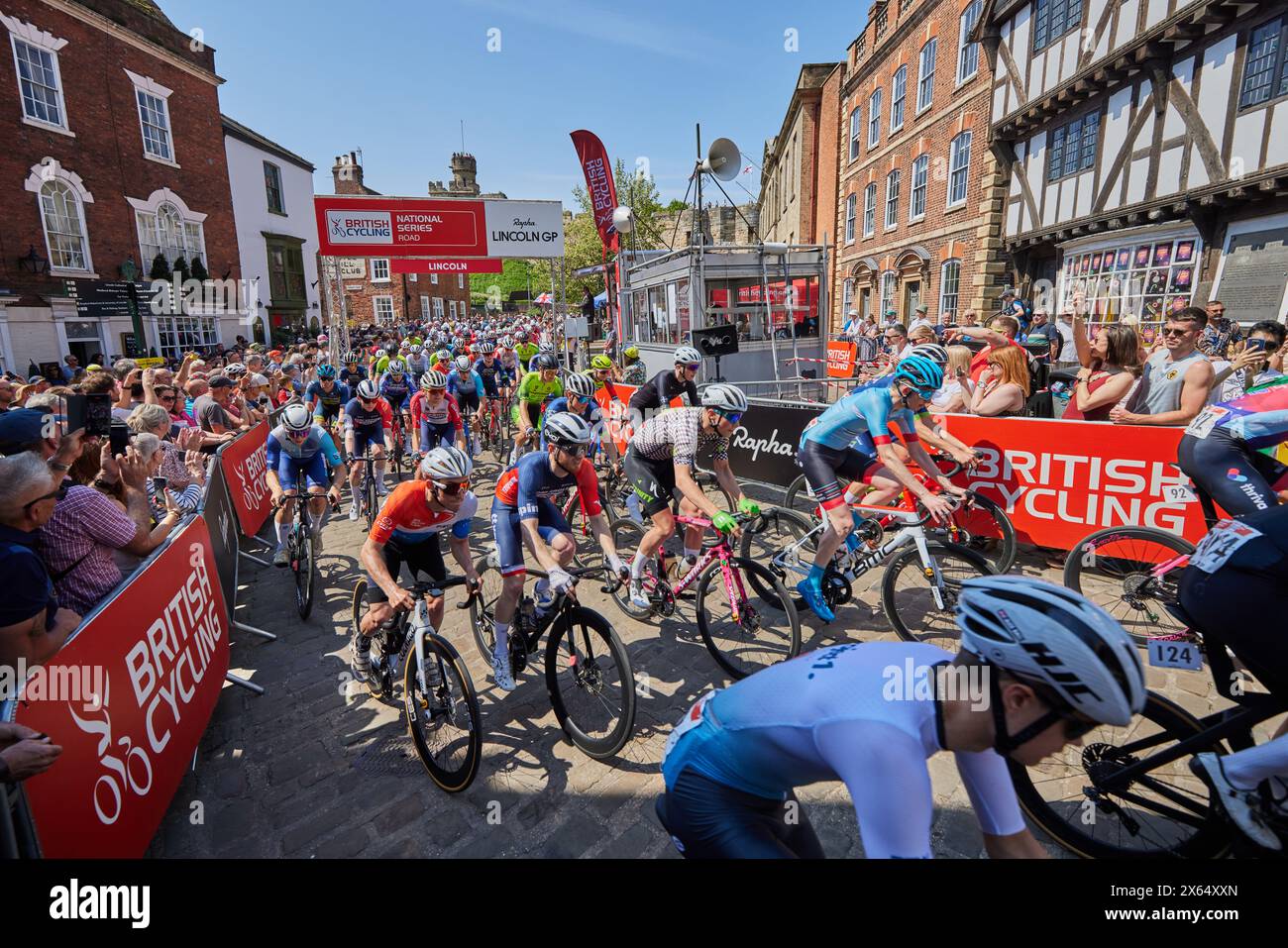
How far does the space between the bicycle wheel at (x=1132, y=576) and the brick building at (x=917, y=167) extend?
14.8 m

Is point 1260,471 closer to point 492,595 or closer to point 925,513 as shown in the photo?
point 925,513

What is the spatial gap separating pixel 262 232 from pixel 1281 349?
36.2 metres

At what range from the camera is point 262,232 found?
29.7m

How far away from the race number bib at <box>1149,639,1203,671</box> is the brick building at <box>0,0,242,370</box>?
1933 cm

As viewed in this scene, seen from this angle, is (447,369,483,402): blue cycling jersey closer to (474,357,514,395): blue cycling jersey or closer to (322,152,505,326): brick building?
(474,357,514,395): blue cycling jersey

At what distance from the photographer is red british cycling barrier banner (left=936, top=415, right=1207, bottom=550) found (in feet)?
17.7

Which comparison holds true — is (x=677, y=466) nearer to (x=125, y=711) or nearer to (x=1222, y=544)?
(x=1222, y=544)

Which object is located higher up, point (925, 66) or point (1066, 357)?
point (925, 66)

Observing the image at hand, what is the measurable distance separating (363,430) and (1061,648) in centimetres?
857

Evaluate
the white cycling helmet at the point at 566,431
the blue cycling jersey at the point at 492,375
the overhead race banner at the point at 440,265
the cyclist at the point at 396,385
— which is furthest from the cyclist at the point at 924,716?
the overhead race banner at the point at 440,265

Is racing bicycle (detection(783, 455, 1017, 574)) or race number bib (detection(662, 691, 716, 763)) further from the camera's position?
racing bicycle (detection(783, 455, 1017, 574))

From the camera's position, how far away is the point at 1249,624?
8.54 feet

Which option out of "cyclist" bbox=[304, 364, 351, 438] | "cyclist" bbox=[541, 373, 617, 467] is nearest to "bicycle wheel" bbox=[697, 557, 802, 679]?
"cyclist" bbox=[541, 373, 617, 467]
